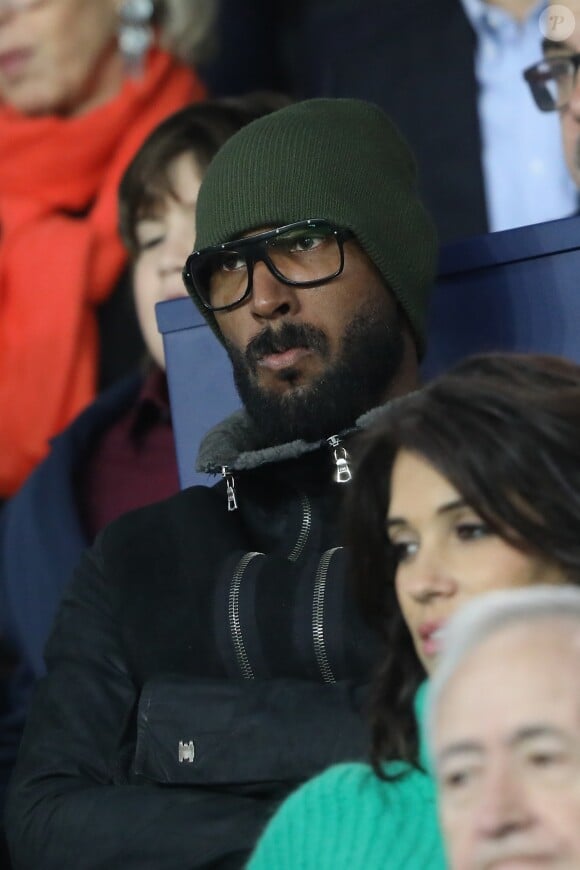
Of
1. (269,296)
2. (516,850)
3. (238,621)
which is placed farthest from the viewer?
(269,296)

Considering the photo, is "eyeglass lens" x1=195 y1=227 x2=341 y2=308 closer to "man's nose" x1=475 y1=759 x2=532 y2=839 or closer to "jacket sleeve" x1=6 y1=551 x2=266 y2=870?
"jacket sleeve" x1=6 y1=551 x2=266 y2=870

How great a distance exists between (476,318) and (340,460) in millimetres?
373

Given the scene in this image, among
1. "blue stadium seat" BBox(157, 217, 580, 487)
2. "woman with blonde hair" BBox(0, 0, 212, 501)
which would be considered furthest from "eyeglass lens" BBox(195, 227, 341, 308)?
"woman with blonde hair" BBox(0, 0, 212, 501)

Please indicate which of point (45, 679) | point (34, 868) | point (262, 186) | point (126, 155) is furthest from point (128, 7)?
point (34, 868)

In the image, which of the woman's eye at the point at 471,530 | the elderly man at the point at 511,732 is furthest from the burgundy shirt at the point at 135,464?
the elderly man at the point at 511,732

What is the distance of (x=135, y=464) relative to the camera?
2.52m

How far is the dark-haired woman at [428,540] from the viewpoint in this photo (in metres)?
1.09

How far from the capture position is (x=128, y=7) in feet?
10.3

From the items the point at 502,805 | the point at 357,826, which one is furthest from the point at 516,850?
the point at 357,826

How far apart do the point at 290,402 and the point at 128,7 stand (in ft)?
5.68

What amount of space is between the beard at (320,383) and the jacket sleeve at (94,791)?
0.88ft

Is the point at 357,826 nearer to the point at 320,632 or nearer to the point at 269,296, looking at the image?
the point at 320,632

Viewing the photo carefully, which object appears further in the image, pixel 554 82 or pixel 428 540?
pixel 554 82

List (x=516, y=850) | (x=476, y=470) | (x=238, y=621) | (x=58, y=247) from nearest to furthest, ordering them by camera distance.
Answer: (x=516, y=850), (x=476, y=470), (x=238, y=621), (x=58, y=247)
